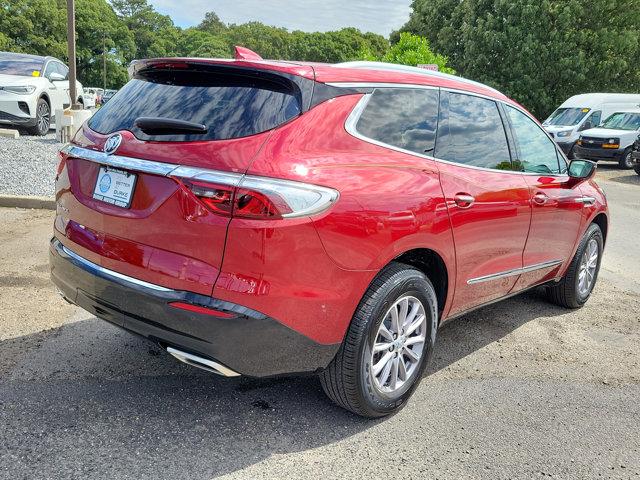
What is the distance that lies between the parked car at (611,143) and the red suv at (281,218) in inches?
684

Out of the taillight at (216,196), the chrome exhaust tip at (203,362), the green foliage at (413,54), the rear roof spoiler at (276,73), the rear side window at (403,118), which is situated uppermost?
the green foliage at (413,54)

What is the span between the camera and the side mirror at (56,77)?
14.8m

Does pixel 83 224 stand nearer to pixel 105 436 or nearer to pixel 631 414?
pixel 105 436

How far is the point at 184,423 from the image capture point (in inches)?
122

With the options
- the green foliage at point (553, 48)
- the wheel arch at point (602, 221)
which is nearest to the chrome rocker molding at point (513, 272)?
the wheel arch at point (602, 221)

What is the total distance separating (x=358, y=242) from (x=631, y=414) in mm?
2038

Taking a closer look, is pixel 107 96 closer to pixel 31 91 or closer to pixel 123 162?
pixel 31 91

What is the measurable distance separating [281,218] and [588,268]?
3885 mm

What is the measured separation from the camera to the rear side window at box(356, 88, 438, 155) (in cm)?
314

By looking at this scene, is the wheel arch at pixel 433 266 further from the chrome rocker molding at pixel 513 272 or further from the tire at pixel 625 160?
the tire at pixel 625 160

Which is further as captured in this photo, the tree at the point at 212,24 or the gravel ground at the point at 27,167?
the tree at the point at 212,24

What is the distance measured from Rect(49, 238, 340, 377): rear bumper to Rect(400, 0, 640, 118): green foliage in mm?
31389

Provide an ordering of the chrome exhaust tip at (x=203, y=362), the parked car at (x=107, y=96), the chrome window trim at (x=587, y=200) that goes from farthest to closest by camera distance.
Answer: the chrome window trim at (x=587, y=200) → the parked car at (x=107, y=96) → the chrome exhaust tip at (x=203, y=362)

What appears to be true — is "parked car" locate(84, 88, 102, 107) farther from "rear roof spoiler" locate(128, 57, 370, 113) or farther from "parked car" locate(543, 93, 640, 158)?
"rear roof spoiler" locate(128, 57, 370, 113)
